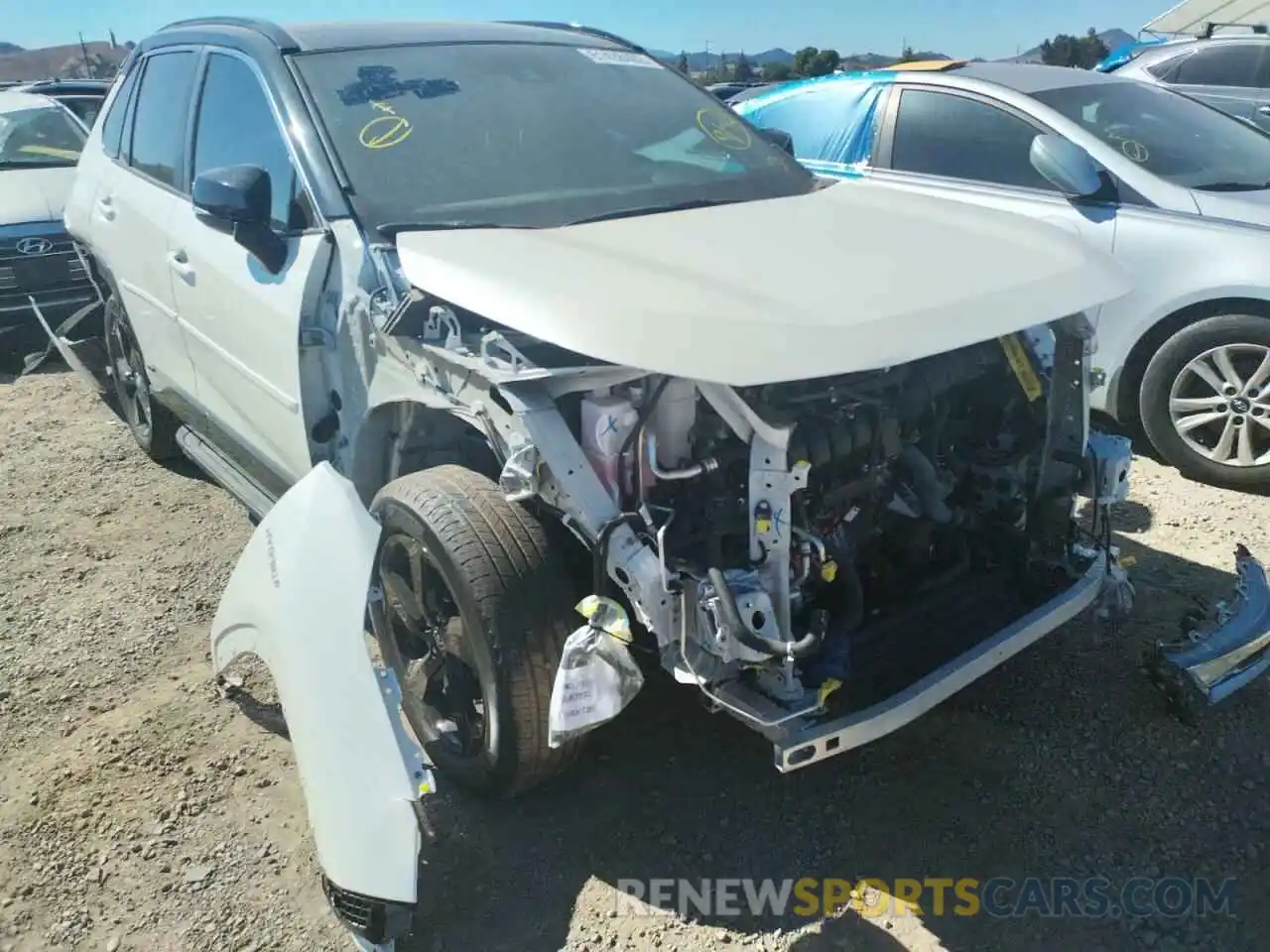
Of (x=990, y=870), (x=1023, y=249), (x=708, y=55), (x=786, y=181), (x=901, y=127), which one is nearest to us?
(x=990, y=870)

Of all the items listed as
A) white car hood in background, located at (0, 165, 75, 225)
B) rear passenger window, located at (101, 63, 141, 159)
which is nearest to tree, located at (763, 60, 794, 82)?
white car hood in background, located at (0, 165, 75, 225)

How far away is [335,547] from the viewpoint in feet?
8.27

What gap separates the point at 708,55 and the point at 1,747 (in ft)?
198

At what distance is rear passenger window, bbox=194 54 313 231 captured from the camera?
2965mm

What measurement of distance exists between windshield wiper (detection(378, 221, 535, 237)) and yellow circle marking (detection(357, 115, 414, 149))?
36 cm

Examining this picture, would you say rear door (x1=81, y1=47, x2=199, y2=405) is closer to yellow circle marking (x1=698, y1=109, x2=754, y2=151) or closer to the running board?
the running board

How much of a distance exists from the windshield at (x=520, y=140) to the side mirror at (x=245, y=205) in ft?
0.81

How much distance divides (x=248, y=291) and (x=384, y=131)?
2.11 feet

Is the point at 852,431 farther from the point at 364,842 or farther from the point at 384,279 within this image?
the point at 364,842

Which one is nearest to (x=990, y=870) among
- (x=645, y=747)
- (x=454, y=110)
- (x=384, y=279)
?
(x=645, y=747)

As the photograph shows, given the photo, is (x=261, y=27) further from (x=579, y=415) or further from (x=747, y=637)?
(x=747, y=637)

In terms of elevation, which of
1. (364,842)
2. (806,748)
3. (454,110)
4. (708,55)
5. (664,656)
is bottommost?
(708,55)

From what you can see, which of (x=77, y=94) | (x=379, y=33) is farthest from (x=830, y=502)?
(x=77, y=94)

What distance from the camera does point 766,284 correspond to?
7.45 ft
